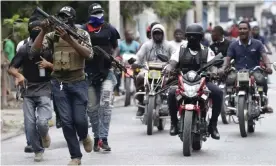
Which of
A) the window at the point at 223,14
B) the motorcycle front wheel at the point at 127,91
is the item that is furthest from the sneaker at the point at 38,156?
the window at the point at 223,14

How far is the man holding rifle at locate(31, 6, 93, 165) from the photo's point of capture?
9.84 metres

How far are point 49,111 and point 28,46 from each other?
0.91m

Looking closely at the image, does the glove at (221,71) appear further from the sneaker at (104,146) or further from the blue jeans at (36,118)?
the blue jeans at (36,118)

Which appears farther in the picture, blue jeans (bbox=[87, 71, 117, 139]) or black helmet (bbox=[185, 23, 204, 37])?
blue jeans (bbox=[87, 71, 117, 139])

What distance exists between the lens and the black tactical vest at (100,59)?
38.1 ft

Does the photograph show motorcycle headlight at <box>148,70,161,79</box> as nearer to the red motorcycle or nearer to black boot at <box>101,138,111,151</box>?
black boot at <box>101,138,111,151</box>

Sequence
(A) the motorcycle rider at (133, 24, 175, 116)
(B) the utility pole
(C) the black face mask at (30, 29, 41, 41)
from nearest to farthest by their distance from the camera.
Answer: (C) the black face mask at (30, 29, 41, 41)
(A) the motorcycle rider at (133, 24, 175, 116)
(B) the utility pole

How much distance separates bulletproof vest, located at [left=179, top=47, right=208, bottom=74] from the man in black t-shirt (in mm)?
1781

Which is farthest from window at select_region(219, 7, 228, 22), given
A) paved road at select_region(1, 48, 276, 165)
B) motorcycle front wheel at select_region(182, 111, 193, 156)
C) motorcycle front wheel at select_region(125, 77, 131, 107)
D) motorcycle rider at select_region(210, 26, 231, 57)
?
motorcycle front wheel at select_region(182, 111, 193, 156)

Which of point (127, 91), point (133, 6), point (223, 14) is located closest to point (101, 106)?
point (127, 91)

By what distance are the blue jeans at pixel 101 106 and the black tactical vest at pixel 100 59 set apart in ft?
0.42

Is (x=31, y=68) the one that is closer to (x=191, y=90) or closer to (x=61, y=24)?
(x=61, y=24)

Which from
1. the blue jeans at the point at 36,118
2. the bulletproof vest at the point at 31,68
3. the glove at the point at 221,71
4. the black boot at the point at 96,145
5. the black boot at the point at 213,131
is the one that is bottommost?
the black boot at the point at 96,145

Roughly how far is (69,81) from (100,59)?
5.63 feet
